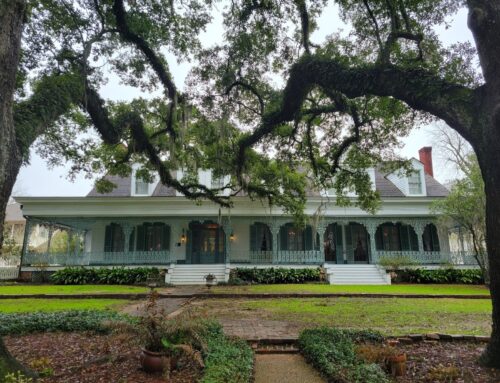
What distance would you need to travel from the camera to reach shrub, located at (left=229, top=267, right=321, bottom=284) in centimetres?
→ 1641

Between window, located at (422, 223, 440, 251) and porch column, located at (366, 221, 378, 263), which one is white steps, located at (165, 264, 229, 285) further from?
window, located at (422, 223, 440, 251)

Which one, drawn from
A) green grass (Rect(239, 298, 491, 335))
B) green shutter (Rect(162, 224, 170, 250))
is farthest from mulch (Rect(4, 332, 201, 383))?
green shutter (Rect(162, 224, 170, 250))

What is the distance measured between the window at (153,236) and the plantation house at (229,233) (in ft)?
0.19

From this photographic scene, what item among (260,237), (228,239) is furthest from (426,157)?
(228,239)

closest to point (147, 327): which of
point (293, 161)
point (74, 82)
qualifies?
point (74, 82)

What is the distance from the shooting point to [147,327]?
406 centimetres

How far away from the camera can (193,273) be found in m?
16.9

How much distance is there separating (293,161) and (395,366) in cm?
860

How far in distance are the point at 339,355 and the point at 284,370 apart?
2.55 feet

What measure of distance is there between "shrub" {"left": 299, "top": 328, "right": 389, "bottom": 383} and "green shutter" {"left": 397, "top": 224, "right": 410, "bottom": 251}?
1541 cm

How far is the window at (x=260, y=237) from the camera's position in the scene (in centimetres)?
1898

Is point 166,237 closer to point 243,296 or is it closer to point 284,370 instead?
point 243,296

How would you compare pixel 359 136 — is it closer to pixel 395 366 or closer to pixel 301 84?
pixel 301 84

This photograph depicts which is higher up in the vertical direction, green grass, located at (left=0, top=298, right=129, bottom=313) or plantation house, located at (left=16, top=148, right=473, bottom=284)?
plantation house, located at (left=16, top=148, right=473, bottom=284)
